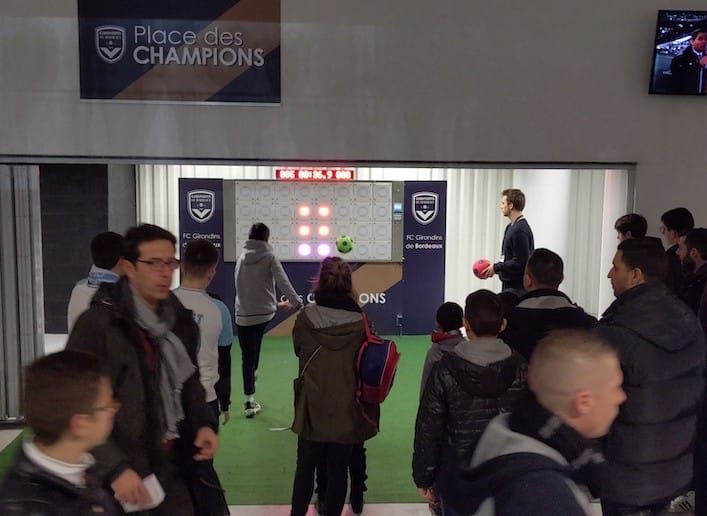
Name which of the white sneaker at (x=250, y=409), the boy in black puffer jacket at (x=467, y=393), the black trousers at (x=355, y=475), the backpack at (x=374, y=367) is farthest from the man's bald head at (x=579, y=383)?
the white sneaker at (x=250, y=409)

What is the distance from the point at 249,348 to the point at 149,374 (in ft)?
9.88

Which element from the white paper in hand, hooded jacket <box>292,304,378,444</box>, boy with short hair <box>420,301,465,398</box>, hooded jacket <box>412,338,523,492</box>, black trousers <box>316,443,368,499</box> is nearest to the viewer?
the white paper in hand

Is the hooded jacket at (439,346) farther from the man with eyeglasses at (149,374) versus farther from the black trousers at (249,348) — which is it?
the black trousers at (249,348)

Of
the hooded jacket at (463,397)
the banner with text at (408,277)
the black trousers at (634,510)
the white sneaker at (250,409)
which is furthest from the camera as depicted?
the banner with text at (408,277)

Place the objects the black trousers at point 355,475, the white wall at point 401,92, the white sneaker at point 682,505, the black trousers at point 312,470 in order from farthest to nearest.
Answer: the white wall at point 401,92 < the white sneaker at point 682,505 < the black trousers at point 355,475 < the black trousers at point 312,470

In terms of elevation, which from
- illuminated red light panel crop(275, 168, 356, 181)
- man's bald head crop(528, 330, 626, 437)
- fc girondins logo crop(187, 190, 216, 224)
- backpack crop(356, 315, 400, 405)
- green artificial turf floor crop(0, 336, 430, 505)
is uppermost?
illuminated red light panel crop(275, 168, 356, 181)

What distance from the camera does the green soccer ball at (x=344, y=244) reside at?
26.3ft

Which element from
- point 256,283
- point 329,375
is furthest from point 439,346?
point 256,283

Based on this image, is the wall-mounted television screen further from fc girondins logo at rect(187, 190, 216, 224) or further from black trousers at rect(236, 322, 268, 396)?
fc girondins logo at rect(187, 190, 216, 224)

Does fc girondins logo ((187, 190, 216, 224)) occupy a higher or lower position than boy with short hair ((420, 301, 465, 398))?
higher

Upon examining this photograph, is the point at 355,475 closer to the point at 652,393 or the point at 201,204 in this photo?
the point at 652,393

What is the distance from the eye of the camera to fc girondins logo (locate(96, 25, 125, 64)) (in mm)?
3906

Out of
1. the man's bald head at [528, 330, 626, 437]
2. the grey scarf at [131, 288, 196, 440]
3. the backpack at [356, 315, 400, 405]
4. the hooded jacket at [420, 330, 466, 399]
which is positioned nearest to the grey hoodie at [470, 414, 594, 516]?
Answer: the man's bald head at [528, 330, 626, 437]

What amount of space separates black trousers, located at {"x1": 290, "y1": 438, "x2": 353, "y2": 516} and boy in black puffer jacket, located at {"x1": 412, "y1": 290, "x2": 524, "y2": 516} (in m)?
0.79
